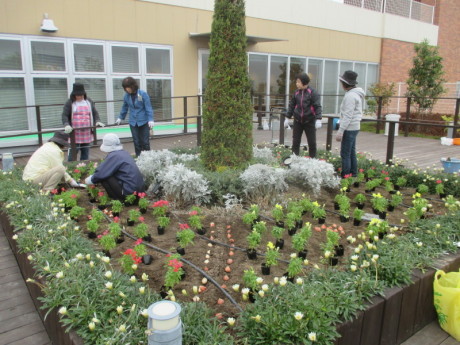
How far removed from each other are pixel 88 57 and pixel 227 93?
249 inches

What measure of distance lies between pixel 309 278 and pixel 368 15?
1669 centimetres

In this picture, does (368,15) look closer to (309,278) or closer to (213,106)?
(213,106)

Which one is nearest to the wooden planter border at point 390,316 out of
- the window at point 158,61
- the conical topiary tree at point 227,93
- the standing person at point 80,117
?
the conical topiary tree at point 227,93

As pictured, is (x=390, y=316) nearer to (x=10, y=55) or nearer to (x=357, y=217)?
(x=357, y=217)

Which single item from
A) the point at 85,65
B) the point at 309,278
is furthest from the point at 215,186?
the point at 85,65

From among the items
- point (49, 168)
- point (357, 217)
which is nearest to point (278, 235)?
point (357, 217)

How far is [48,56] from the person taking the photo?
9.26 metres

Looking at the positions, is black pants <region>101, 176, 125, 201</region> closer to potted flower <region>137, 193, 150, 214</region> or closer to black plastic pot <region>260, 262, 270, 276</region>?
potted flower <region>137, 193, 150, 214</region>

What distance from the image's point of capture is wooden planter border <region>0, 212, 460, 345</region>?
2.33 metres

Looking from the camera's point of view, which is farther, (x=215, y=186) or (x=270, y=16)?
(x=270, y=16)

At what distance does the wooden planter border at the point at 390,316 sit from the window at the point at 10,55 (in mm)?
7101

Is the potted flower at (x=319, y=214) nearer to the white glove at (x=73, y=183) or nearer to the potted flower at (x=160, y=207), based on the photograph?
the potted flower at (x=160, y=207)

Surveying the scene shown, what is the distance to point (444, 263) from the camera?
2.97 m

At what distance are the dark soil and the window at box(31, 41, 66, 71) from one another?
19.3 feet
